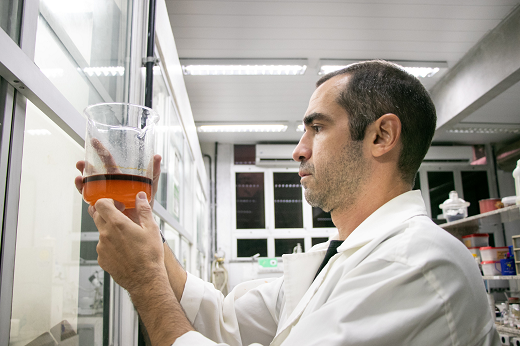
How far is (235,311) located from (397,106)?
79 centimetres

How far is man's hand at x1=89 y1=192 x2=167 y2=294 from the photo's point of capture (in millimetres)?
750

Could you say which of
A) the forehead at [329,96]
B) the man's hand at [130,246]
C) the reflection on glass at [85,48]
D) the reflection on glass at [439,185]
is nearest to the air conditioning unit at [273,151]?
the reflection on glass at [439,185]

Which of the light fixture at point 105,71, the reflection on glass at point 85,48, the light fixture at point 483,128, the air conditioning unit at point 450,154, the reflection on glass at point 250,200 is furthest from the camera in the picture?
the reflection on glass at point 250,200

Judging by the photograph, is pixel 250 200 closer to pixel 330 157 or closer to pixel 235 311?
pixel 235 311

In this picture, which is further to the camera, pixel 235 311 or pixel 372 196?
pixel 235 311

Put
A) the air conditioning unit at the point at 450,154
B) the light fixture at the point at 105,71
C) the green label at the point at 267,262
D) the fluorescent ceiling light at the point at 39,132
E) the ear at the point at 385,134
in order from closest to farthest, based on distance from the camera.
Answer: the fluorescent ceiling light at the point at 39,132 < the ear at the point at 385,134 < the light fixture at the point at 105,71 < the green label at the point at 267,262 < the air conditioning unit at the point at 450,154

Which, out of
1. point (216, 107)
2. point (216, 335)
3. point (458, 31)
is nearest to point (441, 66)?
point (458, 31)

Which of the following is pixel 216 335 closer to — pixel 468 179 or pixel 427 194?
pixel 427 194

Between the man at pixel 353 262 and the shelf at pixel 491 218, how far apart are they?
2.53m

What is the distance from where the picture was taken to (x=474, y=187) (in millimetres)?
7020

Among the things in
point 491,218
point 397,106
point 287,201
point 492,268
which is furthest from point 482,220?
point 287,201

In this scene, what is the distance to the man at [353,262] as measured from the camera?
0.72m

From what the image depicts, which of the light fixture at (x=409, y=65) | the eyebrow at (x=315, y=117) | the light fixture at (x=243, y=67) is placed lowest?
the eyebrow at (x=315, y=117)

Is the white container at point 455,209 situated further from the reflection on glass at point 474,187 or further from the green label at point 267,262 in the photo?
the green label at point 267,262
